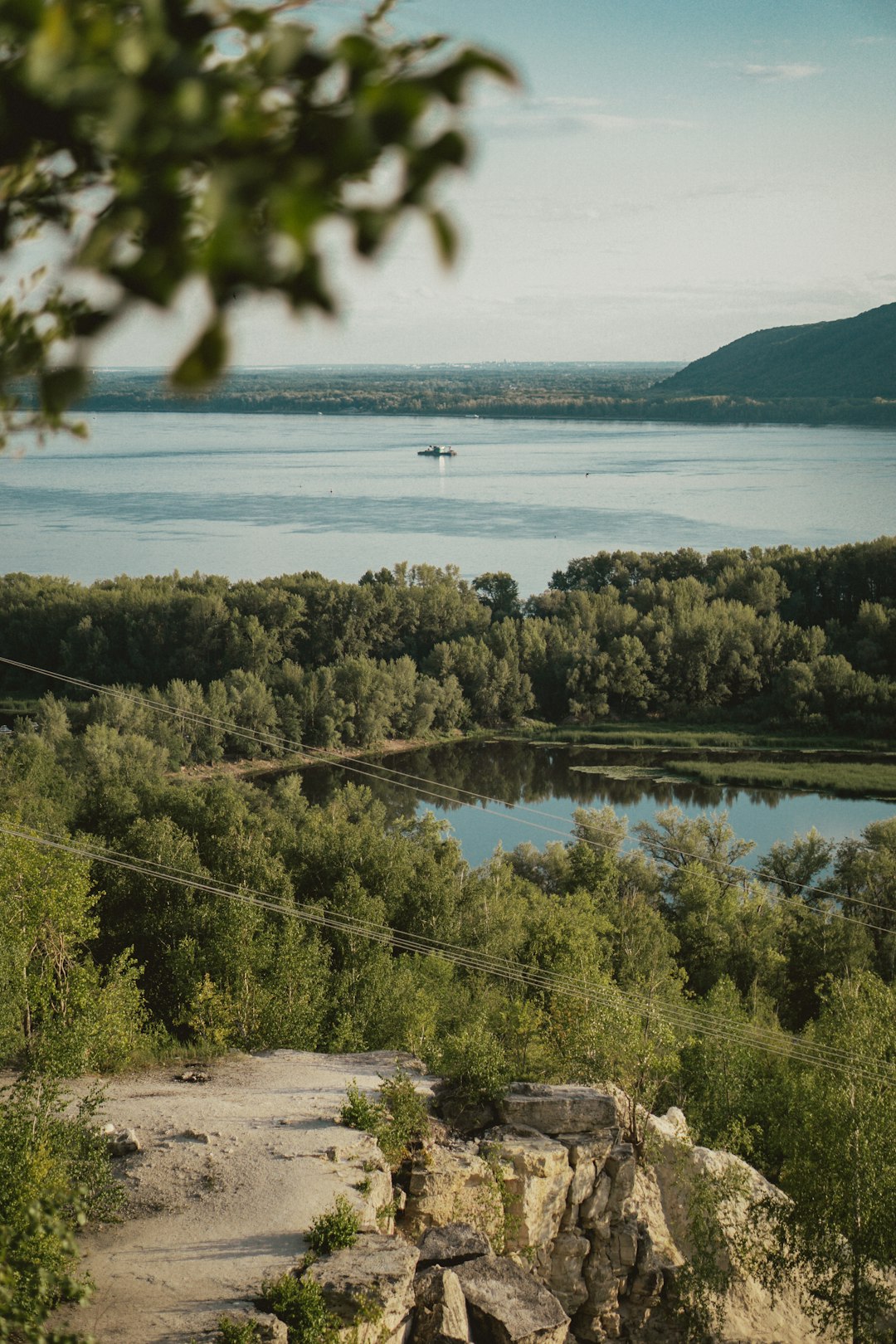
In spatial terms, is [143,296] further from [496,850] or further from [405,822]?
[496,850]

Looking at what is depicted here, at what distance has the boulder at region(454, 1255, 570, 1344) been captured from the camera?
378 inches

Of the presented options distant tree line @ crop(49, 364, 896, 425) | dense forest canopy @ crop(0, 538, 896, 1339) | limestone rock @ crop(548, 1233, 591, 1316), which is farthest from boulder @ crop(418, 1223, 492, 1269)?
distant tree line @ crop(49, 364, 896, 425)

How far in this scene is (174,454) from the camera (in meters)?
118

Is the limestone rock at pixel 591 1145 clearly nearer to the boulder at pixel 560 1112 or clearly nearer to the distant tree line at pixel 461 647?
the boulder at pixel 560 1112

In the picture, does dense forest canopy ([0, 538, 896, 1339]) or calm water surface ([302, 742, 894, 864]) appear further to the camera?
calm water surface ([302, 742, 894, 864])

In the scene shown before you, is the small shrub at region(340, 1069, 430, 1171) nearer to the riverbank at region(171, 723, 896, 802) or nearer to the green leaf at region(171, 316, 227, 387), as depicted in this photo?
the green leaf at region(171, 316, 227, 387)

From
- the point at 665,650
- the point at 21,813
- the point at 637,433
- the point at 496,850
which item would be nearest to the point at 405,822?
the point at 496,850

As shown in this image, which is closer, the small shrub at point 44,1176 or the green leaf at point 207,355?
the green leaf at point 207,355

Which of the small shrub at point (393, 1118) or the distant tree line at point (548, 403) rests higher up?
the distant tree line at point (548, 403)

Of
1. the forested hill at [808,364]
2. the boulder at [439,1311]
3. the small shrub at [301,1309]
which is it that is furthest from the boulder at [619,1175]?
the forested hill at [808,364]

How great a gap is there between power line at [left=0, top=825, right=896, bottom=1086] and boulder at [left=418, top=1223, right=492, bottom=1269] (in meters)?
5.43

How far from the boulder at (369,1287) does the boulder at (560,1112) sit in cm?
344

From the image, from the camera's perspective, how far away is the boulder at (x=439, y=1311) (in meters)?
9.05

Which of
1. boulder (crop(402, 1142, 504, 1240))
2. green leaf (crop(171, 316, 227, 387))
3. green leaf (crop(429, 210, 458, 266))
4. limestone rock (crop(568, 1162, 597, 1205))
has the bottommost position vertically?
limestone rock (crop(568, 1162, 597, 1205))
